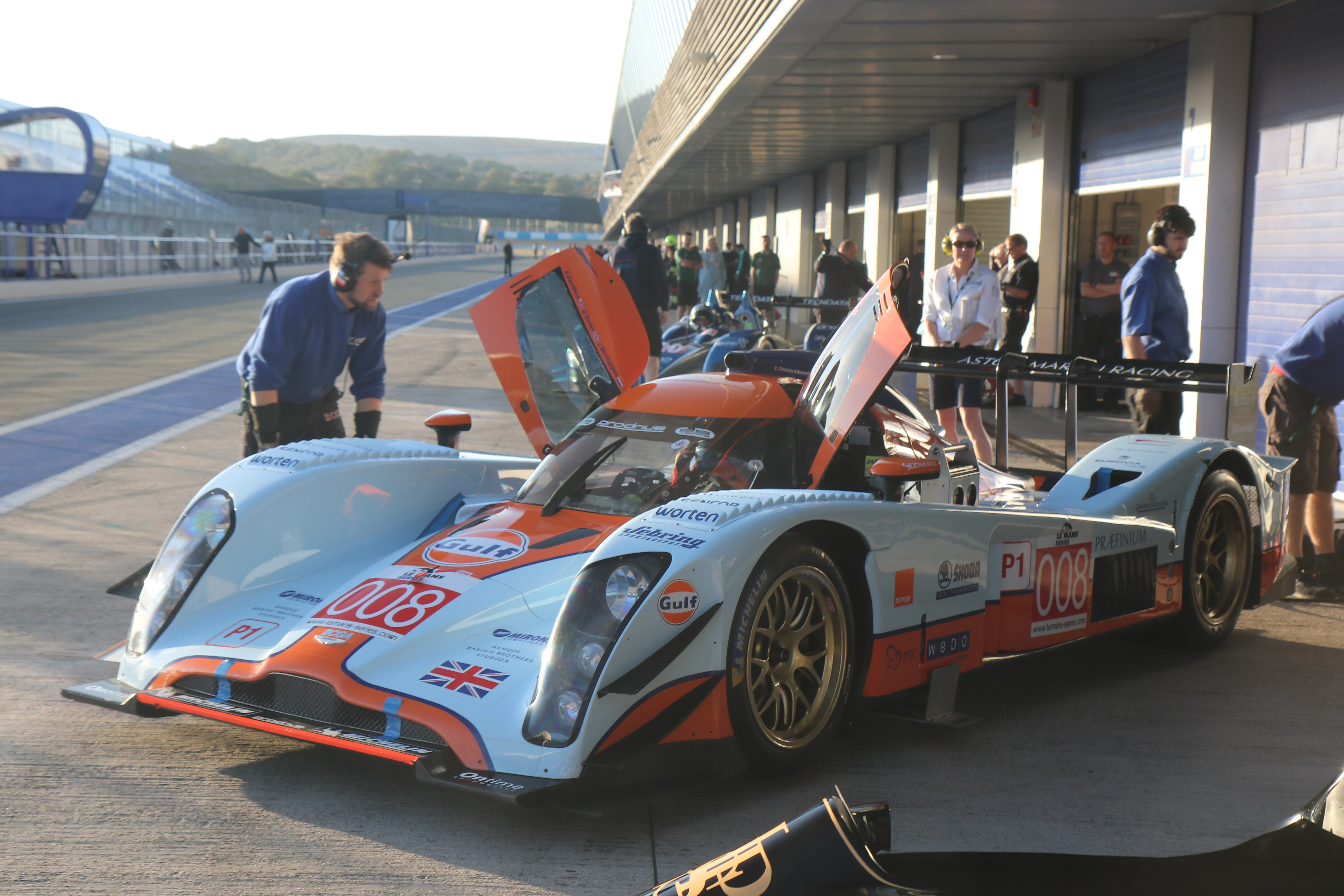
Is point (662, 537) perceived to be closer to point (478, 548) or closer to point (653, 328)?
point (478, 548)

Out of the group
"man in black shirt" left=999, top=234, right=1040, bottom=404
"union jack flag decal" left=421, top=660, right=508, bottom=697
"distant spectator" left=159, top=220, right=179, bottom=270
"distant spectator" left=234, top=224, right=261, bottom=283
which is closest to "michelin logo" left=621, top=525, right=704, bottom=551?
"union jack flag decal" left=421, top=660, right=508, bottom=697

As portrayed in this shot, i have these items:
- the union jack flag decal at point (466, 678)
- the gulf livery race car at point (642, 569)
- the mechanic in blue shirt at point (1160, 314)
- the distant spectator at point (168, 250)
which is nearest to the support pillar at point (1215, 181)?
the mechanic in blue shirt at point (1160, 314)

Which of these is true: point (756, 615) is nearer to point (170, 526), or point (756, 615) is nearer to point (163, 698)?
point (163, 698)

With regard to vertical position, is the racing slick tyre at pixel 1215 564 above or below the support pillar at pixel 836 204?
below

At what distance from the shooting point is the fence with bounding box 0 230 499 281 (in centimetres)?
2853

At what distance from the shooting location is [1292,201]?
360 inches

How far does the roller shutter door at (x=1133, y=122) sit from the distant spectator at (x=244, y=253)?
1205 inches

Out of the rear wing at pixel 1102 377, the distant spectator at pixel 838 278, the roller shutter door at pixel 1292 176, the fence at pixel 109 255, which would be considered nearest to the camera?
the rear wing at pixel 1102 377

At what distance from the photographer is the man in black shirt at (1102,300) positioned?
472 inches

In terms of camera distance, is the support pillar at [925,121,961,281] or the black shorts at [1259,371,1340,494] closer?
the black shorts at [1259,371,1340,494]

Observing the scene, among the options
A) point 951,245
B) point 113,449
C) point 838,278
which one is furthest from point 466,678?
→ point 838,278

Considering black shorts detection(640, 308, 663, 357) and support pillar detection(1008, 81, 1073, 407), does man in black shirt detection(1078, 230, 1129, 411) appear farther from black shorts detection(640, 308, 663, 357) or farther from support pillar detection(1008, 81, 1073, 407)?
black shorts detection(640, 308, 663, 357)

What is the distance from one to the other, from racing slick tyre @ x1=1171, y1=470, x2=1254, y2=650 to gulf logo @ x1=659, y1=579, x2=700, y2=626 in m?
2.55

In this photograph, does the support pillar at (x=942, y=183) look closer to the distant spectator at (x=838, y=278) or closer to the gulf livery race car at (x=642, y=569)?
the distant spectator at (x=838, y=278)
